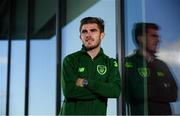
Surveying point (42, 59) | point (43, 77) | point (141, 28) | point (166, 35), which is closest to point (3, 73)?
point (42, 59)

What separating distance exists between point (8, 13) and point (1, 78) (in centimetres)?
119

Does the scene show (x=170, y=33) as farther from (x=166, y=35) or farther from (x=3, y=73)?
(x=3, y=73)

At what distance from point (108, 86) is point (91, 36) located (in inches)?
17.9

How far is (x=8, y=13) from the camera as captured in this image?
757cm

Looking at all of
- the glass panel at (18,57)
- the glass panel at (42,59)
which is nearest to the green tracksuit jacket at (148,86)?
the glass panel at (42,59)

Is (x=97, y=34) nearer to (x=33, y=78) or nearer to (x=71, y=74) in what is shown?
(x=71, y=74)

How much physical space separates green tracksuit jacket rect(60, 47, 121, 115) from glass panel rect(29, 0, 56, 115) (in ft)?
6.00

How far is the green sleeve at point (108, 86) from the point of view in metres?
3.02

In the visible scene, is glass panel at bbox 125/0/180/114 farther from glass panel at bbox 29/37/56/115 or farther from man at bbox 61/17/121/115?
glass panel at bbox 29/37/56/115

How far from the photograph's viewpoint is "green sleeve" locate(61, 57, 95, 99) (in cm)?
308

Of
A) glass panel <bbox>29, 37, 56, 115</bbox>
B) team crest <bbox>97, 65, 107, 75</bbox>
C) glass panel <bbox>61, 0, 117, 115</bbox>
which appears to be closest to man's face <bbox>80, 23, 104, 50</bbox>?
team crest <bbox>97, 65, 107, 75</bbox>

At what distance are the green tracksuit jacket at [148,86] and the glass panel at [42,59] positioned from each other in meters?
1.66

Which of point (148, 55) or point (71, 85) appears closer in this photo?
point (71, 85)

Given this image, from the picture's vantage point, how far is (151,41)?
135 inches
